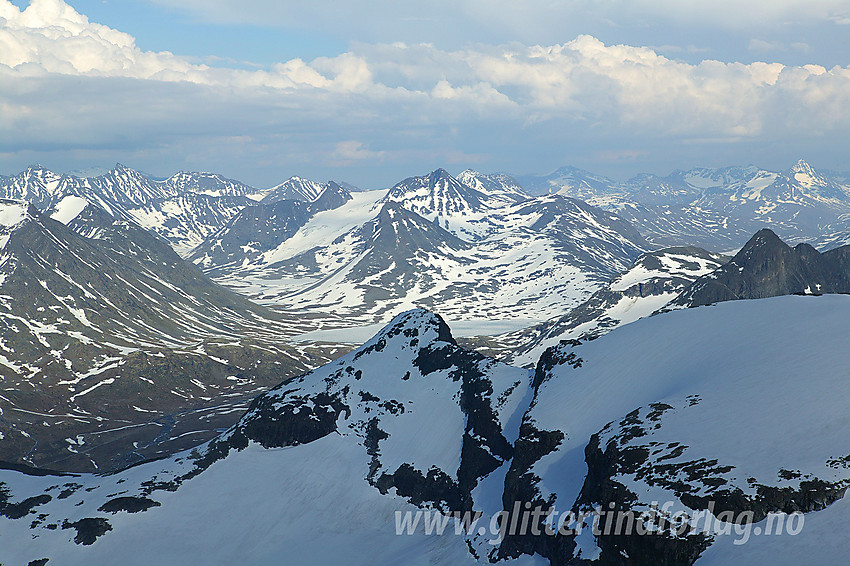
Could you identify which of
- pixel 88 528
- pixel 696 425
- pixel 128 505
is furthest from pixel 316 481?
pixel 696 425

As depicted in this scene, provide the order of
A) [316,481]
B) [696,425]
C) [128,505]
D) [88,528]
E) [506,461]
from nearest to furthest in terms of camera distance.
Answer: [696,425] < [506,461] < [88,528] < [128,505] < [316,481]

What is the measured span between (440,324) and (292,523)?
71.3 meters

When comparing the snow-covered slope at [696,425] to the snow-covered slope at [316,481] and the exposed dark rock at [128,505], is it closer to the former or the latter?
the snow-covered slope at [316,481]

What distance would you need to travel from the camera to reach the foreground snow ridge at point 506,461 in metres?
65.6

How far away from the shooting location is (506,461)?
4594 inches

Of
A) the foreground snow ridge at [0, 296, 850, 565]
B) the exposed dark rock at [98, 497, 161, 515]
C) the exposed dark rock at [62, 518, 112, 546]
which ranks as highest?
the foreground snow ridge at [0, 296, 850, 565]

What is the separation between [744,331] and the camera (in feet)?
354

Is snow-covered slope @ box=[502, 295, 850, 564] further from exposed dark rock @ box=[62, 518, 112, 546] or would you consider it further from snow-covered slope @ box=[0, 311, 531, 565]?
exposed dark rock @ box=[62, 518, 112, 546]

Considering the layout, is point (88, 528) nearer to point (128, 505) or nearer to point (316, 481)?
point (128, 505)

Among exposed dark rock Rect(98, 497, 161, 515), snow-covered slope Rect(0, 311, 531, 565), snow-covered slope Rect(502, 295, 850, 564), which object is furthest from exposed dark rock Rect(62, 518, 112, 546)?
snow-covered slope Rect(502, 295, 850, 564)

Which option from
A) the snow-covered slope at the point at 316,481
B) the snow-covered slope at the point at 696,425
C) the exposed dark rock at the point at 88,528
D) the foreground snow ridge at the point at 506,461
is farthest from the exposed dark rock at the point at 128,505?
the snow-covered slope at the point at 696,425

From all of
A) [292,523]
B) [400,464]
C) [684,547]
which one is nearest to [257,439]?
[292,523]

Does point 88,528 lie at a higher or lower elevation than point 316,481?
lower

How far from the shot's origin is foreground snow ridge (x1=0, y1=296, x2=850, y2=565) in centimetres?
6556
